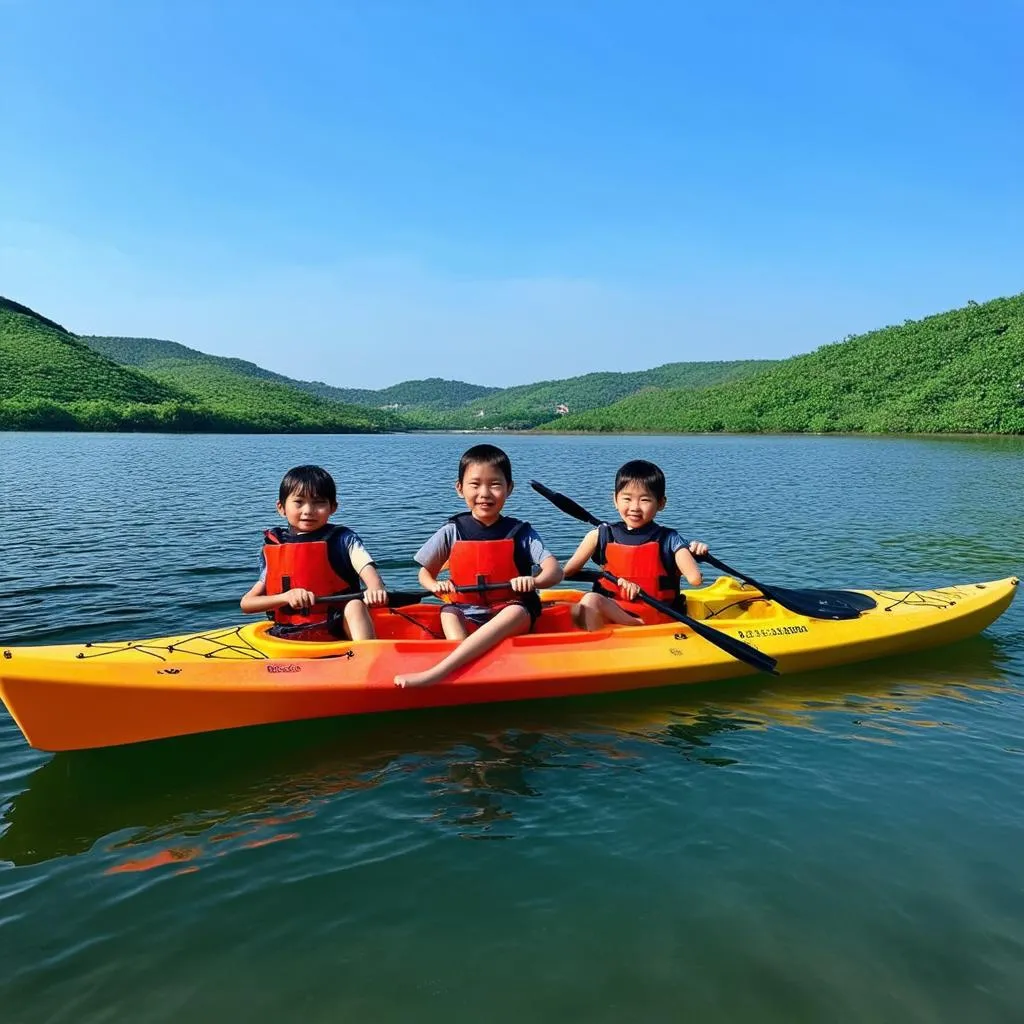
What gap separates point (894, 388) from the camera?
65.1 meters

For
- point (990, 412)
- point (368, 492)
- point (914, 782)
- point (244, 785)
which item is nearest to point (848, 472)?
point (368, 492)

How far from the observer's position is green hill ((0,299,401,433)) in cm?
6638

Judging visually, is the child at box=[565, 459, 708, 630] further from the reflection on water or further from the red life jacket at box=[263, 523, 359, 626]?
the red life jacket at box=[263, 523, 359, 626]

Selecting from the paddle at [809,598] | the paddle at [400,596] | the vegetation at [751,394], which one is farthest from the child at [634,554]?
the vegetation at [751,394]

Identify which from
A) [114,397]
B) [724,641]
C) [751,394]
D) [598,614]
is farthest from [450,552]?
[114,397]

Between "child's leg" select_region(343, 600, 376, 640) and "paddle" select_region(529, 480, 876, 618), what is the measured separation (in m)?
1.81

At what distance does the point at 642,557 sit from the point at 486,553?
1.24 metres

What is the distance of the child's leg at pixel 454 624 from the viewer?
17.6ft

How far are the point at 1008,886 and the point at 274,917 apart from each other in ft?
9.84

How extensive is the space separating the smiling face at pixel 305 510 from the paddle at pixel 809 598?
6.04 ft

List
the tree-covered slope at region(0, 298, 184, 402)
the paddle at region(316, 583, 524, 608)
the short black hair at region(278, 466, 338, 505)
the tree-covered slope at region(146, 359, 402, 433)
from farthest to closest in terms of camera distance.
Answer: the tree-covered slope at region(146, 359, 402, 433), the tree-covered slope at region(0, 298, 184, 402), the paddle at region(316, 583, 524, 608), the short black hair at region(278, 466, 338, 505)

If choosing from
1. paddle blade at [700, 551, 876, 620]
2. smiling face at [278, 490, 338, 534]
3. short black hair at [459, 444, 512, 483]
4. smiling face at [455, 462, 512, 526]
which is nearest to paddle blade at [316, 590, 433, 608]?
smiling face at [278, 490, 338, 534]

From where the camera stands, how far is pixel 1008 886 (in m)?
3.31

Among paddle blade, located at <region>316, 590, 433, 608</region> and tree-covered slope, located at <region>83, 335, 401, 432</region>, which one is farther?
tree-covered slope, located at <region>83, 335, 401, 432</region>
